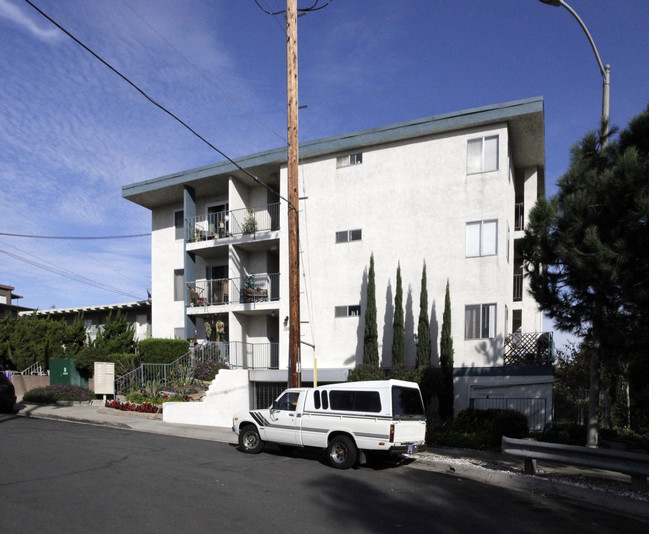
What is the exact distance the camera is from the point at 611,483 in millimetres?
10242

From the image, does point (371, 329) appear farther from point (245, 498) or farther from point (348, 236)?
point (245, 498)

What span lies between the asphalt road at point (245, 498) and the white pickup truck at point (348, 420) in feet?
1.53

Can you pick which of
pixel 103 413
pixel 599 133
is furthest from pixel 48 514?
pixel 103 413

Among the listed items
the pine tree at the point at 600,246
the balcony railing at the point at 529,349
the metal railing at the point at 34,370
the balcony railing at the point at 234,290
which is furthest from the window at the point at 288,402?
the metal railing at the point at 34,370

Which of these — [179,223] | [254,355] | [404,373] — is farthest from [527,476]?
[179,223]

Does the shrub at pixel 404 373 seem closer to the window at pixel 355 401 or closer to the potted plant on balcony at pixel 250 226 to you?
the window at pixel 355 401

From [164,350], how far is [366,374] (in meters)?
9.38

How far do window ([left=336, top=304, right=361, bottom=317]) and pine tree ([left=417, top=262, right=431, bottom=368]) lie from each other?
2.82 meters

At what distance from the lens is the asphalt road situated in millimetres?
7191

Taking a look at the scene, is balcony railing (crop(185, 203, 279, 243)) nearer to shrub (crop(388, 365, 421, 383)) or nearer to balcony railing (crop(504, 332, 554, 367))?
shrub (crop(388, 365, 421, 383))

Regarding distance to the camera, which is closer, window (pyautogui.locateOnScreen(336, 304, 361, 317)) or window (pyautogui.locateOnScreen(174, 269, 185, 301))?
window (pyautogui.locateOnScreen(336, 304, 361, 317))

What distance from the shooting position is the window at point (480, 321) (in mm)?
19109

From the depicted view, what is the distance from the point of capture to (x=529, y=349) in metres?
18.6

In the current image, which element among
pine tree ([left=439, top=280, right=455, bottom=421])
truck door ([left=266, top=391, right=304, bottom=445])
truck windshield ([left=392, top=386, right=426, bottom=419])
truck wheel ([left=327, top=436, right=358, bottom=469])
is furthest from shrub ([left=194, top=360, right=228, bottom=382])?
truck windshield ([left=392, top=386, right=426, bottom=419])
